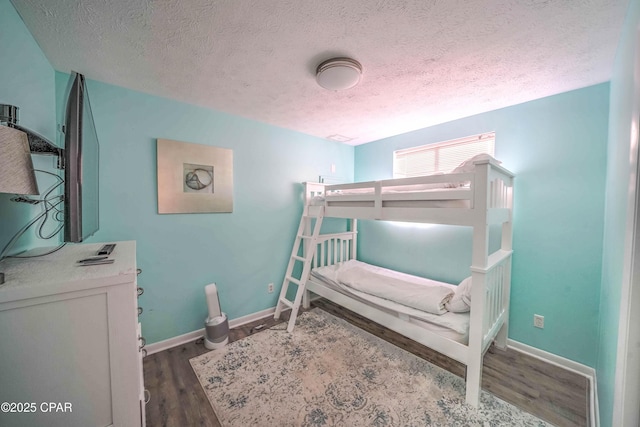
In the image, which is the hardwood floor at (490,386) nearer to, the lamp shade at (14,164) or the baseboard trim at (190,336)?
the baseboard trim at (190,336)

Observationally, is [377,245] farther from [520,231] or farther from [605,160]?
[605,160]

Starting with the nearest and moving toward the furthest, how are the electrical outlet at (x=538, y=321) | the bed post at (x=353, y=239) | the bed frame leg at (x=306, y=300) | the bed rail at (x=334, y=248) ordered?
the electrical outlet at (x=538, y=321), the bed frame leg at (x=306, y=300), the bed rail at (x=334, y=248), the bed post at (x=353, y=239)

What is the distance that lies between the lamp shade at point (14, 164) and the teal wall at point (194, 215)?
139 centimetres

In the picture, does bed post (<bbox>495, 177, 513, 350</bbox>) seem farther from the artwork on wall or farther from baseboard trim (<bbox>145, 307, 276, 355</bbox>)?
the artwork on wall

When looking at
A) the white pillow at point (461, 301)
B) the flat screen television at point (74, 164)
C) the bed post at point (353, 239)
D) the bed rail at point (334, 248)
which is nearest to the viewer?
the flat screen television at point (74, 164)

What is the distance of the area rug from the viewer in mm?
1426

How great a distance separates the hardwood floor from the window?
6.17 feet

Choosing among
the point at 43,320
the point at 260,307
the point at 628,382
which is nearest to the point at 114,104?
the point at 43,320

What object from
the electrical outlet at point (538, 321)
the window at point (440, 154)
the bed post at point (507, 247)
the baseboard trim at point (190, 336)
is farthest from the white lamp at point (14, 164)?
the electrical outlet at point (538, 321)

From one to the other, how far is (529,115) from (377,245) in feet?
6.71

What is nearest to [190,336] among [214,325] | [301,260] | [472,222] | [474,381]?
[214,325]

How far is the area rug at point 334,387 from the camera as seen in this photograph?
1426 mm

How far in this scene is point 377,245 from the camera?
10.4ft

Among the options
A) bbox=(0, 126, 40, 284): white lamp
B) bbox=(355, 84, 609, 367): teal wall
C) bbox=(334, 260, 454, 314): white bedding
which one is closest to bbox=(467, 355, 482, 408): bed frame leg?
bbox=(334, 260, 454, 314): white bedding
